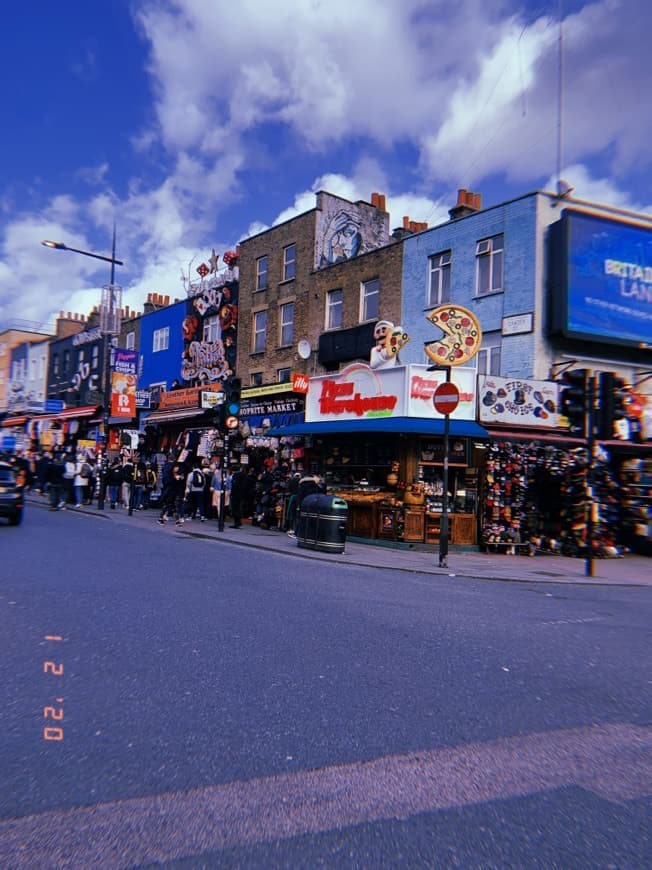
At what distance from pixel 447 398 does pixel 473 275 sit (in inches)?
313

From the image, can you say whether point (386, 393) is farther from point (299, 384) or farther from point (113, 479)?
point (113, 479)

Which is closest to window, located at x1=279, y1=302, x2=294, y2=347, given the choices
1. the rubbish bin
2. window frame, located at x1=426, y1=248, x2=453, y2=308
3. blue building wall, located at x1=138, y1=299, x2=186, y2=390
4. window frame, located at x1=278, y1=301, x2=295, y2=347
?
window frame, located at x1=278, y1=301, x2=295, y2=347

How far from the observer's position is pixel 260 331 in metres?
28.7

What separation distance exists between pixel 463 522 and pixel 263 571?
7870 millimetres

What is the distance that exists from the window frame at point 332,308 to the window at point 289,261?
280 centimetres

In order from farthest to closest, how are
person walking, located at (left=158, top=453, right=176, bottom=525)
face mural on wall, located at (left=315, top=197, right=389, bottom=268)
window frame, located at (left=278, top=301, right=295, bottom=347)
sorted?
Result: window frame, located at (left=278, top=301, right=295, bottom=347), face mural on wall, located at (left=315, top=197, right=389, bottom=268), person walking, located at (left=158, top=453, right=176, bottom=525)

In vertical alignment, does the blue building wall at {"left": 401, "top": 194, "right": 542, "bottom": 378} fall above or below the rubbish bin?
above

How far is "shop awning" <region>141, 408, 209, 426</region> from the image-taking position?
1078 inches

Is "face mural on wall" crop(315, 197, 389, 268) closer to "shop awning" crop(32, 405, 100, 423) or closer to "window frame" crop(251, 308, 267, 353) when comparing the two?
"window frame" crop(251, 308, 267, 353)

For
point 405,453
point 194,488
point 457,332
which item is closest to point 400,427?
point 405,453

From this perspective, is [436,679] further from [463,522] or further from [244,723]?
[463,522]

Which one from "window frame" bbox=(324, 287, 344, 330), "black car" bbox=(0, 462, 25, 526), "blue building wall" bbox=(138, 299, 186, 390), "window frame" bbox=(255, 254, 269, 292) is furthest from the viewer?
"blue building wall" bbox=(138, 299, 186, 390)

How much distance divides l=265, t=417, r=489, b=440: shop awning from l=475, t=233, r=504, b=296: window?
454cm

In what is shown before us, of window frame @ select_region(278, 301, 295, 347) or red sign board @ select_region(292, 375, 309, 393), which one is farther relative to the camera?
window frame @ select_region(278, 301, 295, 347)
